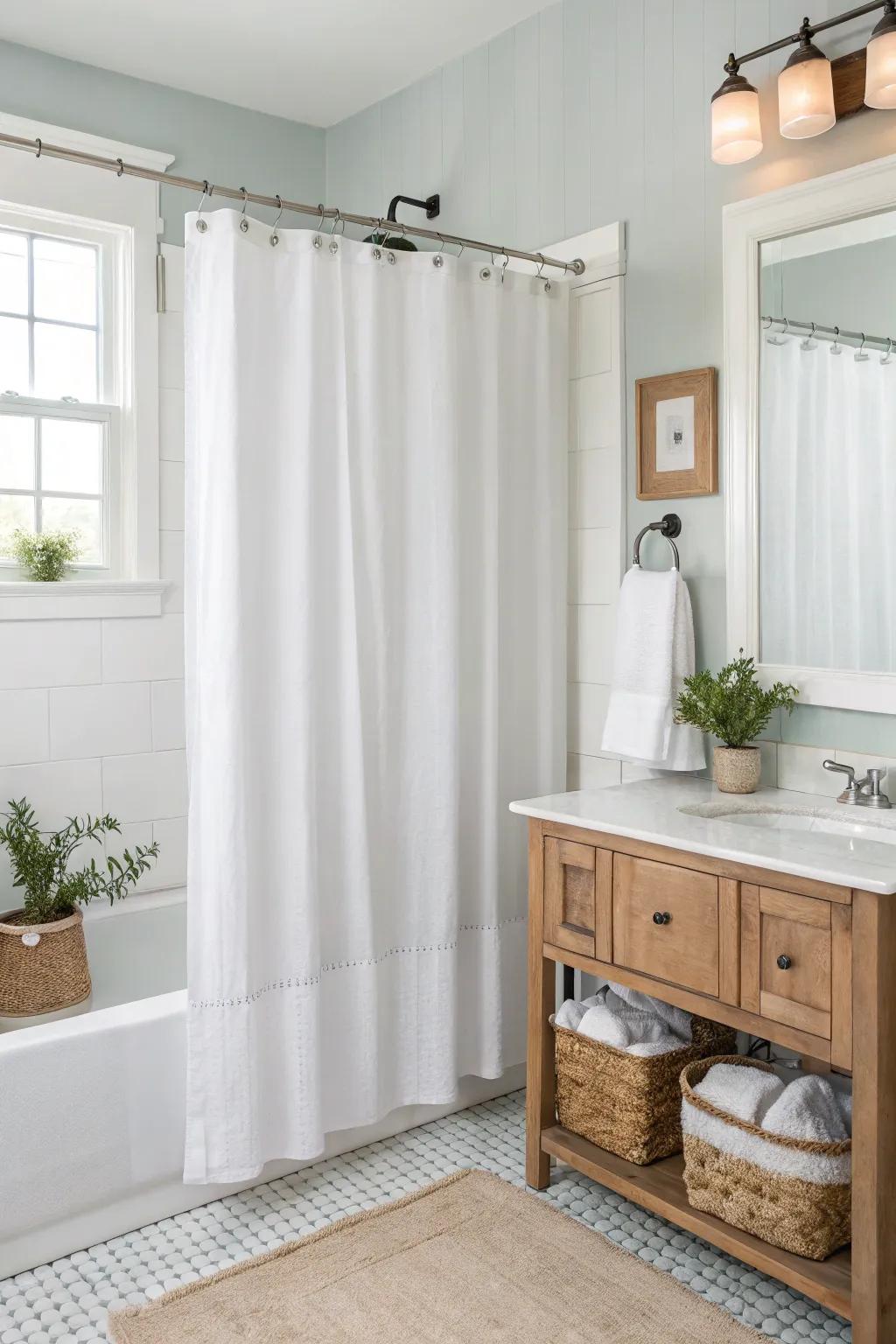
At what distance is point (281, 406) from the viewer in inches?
86.0

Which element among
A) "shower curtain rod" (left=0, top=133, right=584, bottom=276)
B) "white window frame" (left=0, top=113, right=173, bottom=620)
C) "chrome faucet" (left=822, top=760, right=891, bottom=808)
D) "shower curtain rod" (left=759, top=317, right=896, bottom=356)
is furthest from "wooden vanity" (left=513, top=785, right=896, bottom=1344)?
"white window frame" (left=0, top=113, right=173, bottom=620)

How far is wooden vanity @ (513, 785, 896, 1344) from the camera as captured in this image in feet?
5.36

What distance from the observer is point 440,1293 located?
75.7 inches

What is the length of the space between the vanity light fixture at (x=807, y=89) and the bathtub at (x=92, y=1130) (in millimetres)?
2070

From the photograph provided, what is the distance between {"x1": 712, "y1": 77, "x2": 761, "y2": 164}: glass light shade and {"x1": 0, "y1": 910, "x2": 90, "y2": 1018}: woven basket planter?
2219 mm

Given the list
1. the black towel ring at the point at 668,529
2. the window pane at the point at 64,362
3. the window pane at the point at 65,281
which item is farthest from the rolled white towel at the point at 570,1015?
the window pane at the point at 65,281

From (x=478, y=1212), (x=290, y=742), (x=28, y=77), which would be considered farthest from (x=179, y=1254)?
(x=28, y=77)

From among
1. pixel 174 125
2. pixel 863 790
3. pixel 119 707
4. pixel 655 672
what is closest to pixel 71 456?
pixel 119 707

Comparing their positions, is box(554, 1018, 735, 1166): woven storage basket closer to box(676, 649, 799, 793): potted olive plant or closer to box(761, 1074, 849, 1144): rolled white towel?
box(761, 1074, 849, 1144): rolled white towel

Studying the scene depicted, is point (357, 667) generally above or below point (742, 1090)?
above

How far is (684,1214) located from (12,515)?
2.39 meters

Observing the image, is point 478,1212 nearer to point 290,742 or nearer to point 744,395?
point 290,742

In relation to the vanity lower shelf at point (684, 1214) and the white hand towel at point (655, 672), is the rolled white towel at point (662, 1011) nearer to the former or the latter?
the vanity lower shelf at point (684, 1214)

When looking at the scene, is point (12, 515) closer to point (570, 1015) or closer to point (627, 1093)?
point (570, 1015)
